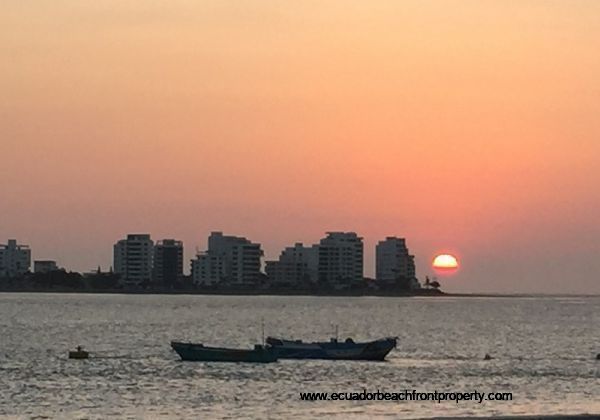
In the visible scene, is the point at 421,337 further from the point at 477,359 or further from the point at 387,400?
the point at 387,400

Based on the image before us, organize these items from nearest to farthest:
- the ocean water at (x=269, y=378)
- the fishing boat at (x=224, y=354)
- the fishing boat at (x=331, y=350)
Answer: the ocean water at (x=269, y=378) → the fishing boat at (x=224, y=354) → the fishing boat at (x=331, y=350)

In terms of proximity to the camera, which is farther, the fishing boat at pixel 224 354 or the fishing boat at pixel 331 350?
the fishing boat at pixel 331 350

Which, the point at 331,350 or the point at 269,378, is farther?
the point at 331,350

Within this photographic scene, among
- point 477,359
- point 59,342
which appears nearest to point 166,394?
point 477,359

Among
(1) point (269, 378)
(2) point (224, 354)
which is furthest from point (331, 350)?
(1) point (269, 378)

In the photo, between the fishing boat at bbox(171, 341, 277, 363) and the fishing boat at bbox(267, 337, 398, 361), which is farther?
the fishing boat at bbox(267, 337, 398, 361)

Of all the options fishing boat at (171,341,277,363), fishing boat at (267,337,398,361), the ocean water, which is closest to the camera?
the ocean water

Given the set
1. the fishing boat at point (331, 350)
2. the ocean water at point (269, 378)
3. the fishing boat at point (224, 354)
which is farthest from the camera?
the fishing boat at point (331, 350)

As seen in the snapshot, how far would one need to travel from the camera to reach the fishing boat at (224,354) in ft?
340

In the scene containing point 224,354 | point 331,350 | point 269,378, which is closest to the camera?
point 269,378

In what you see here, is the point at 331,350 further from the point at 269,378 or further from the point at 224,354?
the point at 269,378

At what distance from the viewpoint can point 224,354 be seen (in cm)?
10475

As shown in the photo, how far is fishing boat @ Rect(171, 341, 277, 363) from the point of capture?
10375 cm

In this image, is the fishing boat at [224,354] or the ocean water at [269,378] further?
the fishing boat at [224,354]
